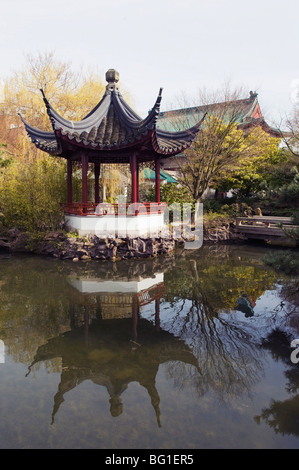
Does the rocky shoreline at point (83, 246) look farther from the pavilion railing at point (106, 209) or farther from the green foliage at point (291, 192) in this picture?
the green foliage at point (291, 192)

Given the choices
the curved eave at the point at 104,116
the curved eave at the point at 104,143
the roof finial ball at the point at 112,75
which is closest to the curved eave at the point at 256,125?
the roof finial ball at the point at 112,75

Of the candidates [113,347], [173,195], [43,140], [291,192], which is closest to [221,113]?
[173,195]

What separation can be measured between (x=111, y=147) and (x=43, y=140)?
12.0 ft

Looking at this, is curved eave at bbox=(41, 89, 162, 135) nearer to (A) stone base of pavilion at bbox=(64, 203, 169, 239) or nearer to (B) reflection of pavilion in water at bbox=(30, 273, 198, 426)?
(A) stone base of pavilion at bbox=(64, 203, 169, 239)

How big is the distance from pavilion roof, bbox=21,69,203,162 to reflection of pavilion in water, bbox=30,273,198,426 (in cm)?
538

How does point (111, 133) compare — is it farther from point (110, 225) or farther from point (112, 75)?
point (110, 225)

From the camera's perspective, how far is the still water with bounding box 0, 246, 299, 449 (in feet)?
10.5

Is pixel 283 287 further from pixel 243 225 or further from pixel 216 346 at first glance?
pixel 243 225

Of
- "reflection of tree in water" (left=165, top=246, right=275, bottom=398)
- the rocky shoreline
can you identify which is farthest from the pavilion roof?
"reflection of tree in water" (left=165, top=246, right=275, bottom=398)

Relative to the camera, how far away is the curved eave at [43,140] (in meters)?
11.9

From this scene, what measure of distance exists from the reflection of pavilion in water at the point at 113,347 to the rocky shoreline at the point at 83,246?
349 cm

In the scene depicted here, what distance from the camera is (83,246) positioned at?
10.8m

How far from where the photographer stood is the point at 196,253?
12.3 m

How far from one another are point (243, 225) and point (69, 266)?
868cm
